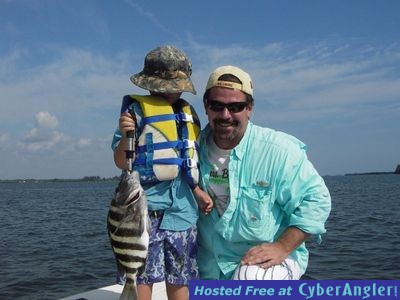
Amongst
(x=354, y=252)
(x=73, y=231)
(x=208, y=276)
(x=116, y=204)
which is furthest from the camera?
(x=73, y=231)

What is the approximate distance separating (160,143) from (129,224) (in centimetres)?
103

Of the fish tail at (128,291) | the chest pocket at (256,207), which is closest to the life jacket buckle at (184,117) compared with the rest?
the chest pocket at (256,207)

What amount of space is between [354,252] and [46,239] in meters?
12.8

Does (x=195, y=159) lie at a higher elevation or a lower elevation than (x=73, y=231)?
higher

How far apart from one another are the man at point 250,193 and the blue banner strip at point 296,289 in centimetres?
67

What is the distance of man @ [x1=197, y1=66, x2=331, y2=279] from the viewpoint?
415cm

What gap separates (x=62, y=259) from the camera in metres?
16.0

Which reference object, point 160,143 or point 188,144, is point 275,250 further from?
point 160,143

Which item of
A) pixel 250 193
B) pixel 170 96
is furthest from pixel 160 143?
pixel 250 193

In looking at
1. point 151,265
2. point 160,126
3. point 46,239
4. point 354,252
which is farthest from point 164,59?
point 46,239

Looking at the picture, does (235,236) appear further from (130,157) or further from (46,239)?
(46,239)

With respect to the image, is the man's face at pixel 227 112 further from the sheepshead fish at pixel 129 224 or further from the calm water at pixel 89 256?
the calm water at pixel 89 256

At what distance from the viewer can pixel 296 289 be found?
10.7ft

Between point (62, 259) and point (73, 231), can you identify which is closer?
point (62, 259)
